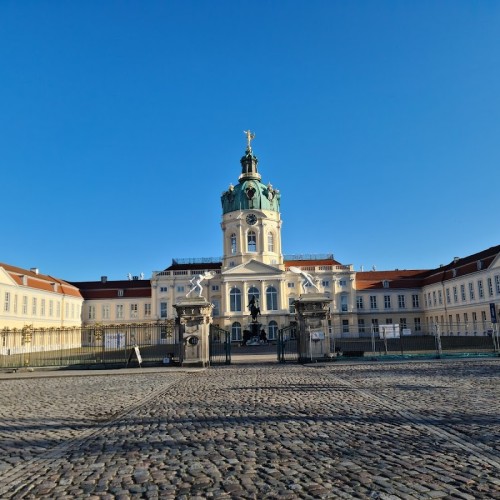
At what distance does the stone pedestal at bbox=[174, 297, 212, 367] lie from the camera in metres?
21.9

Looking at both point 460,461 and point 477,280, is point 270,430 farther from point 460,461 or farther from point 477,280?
point 477,280

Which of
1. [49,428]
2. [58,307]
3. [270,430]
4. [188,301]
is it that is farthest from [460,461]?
[58,307]

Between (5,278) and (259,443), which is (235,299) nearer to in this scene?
(5,278)

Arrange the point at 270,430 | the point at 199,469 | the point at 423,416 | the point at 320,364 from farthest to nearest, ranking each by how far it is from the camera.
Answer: the point at 320,364
the point at 423,416
the point at 270,430
the point at 199,469

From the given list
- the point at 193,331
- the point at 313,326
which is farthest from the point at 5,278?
the point at 313,326

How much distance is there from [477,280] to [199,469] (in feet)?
181

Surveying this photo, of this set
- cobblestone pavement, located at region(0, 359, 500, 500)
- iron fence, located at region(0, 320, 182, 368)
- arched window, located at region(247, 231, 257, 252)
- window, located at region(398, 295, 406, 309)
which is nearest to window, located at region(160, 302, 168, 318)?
arched window, located at region(247, 231, 257, 252)

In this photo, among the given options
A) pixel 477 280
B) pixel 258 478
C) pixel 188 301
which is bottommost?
pixel 258 478

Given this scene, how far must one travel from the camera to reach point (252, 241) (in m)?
71.8

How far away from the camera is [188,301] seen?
22297mm

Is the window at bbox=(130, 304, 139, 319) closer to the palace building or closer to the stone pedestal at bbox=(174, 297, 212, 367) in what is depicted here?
the palace building

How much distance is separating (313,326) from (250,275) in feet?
150

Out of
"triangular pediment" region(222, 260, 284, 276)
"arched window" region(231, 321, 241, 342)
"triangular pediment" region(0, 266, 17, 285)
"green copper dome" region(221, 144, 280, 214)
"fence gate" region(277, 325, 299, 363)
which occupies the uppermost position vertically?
"green copper dome" region(221, 144, 280, 214)

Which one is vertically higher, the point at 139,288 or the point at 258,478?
the point at 139,288
